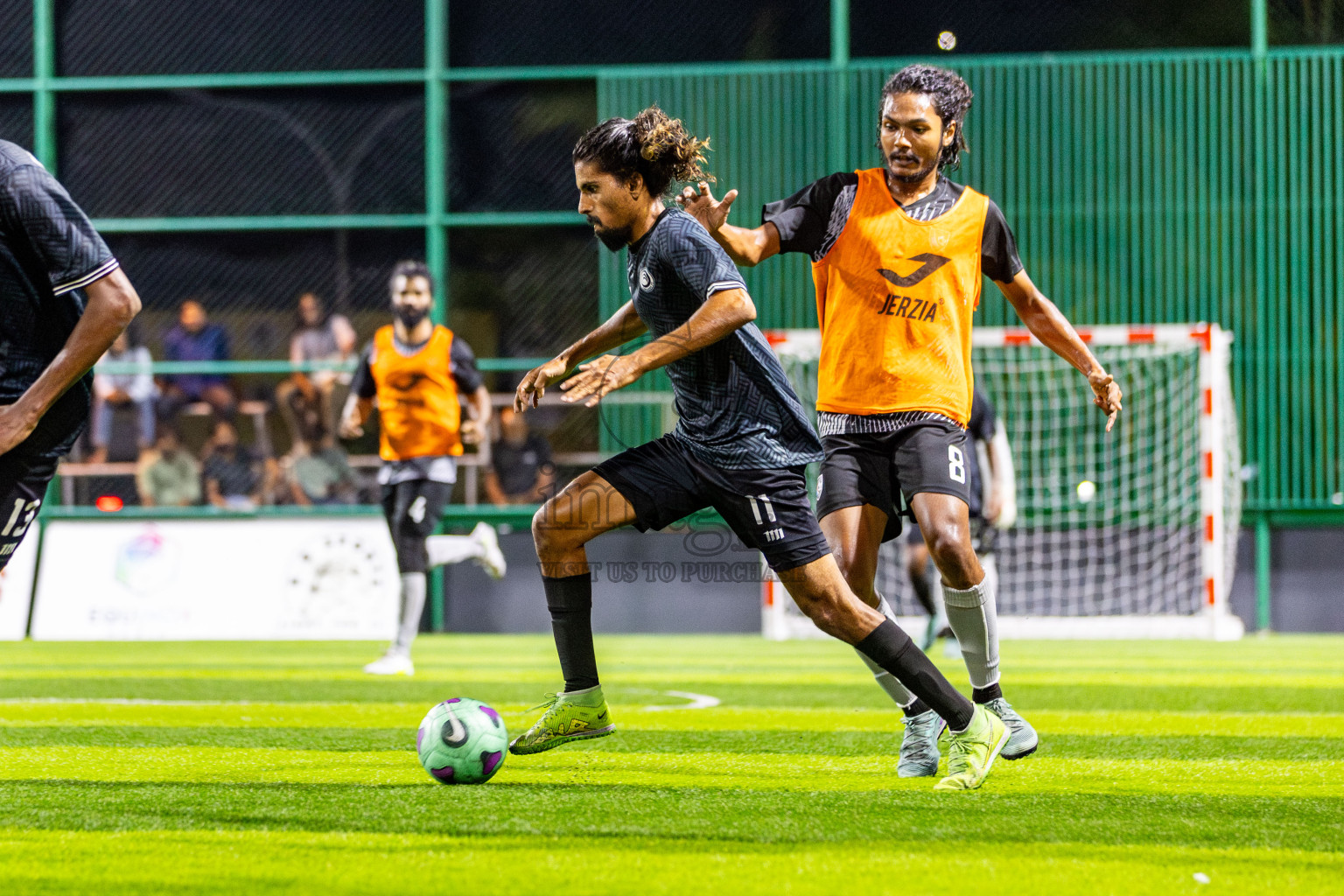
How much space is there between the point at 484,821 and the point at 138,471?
13968 millimetres

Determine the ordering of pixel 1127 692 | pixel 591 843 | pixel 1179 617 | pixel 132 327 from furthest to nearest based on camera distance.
A: pixel 132 327, pixel 1179 617, pixel 1127 692, pixel 591 843

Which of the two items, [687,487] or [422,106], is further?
[422,106]

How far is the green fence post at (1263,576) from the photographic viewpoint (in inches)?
637

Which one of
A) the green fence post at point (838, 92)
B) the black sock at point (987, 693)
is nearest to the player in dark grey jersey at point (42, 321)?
the black sock at point (987, 693)

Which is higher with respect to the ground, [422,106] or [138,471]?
[422,106]

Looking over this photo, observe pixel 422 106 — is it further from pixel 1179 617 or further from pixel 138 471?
pixel 1179 617

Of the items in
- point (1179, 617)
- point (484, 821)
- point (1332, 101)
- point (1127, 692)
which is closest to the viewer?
point (484, 821)

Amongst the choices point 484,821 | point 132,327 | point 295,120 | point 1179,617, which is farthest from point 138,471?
point 484,821

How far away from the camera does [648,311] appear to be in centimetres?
465

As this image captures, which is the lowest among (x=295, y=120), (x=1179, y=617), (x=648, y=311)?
(x=1179, y=617)

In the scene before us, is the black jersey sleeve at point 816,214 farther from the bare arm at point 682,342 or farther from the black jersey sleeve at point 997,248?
the bare arm at point 682,342

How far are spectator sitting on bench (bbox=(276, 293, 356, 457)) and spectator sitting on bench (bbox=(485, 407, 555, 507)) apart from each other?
5.76 feet

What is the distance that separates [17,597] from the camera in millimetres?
14547

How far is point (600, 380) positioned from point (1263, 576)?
1385cm
